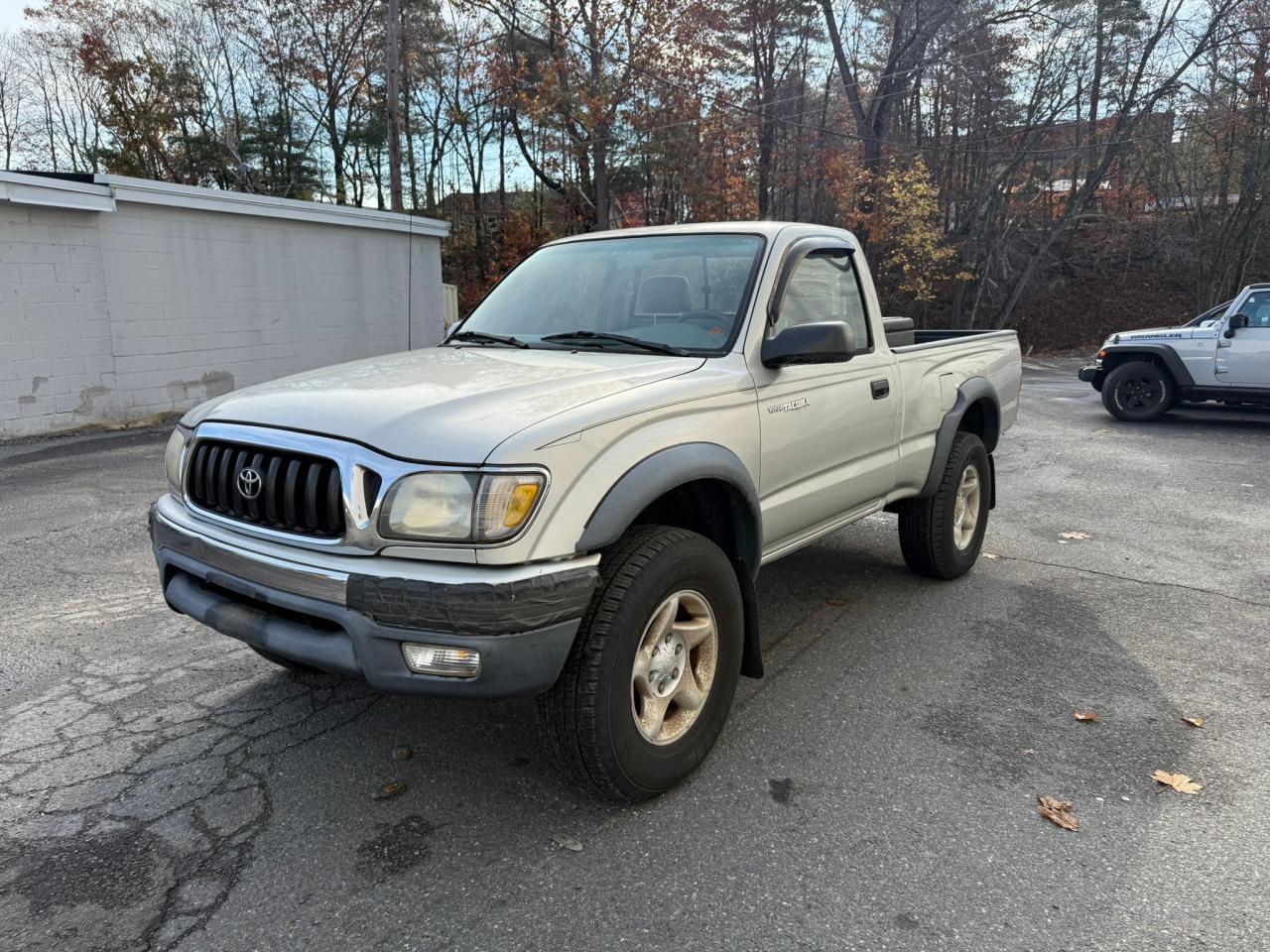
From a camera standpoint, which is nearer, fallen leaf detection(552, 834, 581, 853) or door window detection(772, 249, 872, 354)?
fallen leaf detection(552, 834, 581, 853)

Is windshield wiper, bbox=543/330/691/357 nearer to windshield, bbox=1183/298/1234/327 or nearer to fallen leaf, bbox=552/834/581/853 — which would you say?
fallen leaf, bbox=552/834/581/853

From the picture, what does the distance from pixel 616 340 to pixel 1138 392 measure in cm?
1057

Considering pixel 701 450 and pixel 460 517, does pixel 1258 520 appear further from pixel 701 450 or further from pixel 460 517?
pixel 460 517

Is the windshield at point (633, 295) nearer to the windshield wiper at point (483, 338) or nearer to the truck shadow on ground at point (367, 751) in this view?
the windshield wiper at point (483, 338)

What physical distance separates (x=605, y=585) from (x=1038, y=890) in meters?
1.47

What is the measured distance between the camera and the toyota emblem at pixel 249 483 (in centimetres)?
262

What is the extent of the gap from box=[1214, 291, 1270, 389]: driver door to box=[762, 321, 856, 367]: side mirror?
9932 mm

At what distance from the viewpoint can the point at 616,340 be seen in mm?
3486

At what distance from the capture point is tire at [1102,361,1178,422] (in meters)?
11.4

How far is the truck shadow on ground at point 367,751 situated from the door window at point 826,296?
1509 mm

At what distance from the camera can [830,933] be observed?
225 centimetres

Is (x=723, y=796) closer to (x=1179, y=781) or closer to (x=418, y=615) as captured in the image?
(x=418, y=615)

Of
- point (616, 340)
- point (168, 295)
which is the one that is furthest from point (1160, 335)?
point (168, 295)

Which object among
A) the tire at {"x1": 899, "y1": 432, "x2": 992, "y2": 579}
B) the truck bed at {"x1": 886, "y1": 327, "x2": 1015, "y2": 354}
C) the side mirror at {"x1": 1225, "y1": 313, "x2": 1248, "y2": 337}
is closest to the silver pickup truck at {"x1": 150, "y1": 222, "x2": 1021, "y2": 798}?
the truck bed at {"x1": 886, "y1": 327, "x2": 1015, "y2": 354}
